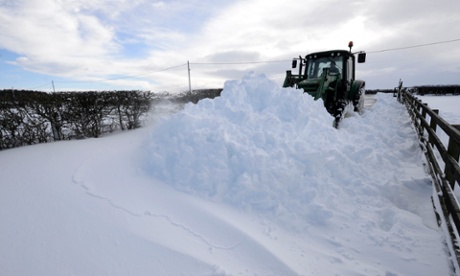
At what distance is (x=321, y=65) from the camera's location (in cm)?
903

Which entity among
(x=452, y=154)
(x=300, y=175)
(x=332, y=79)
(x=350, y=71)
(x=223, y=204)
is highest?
(x=350, y=71)

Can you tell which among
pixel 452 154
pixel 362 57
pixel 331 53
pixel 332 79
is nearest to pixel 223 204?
pixel 452 154

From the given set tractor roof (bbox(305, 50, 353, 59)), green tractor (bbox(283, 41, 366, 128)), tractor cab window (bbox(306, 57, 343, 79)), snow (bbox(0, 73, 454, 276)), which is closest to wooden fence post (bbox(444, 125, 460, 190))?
snow (bbox(0, 73, 454, 276))

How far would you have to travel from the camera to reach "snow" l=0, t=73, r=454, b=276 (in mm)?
2324

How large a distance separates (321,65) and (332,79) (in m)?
1.08

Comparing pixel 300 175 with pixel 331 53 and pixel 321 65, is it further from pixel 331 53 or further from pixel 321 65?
pixel 331 53

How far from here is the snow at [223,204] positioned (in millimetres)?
2324

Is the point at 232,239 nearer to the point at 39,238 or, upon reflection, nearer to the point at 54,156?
the point at 39,238

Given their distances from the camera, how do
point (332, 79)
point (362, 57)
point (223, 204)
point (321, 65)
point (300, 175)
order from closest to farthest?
point (223, 204) < point (300, 175) < point (332, 79) < point (362, 57) < point (321, 65)

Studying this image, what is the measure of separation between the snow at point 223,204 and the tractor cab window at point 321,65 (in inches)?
178

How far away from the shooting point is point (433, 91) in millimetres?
31641

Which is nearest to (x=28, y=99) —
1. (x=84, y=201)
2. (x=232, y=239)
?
(x=84, y=201)

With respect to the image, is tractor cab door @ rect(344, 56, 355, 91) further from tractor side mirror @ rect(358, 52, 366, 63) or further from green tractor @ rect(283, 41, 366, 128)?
tractor side mirror @ rect(358, 52, 366, 63)

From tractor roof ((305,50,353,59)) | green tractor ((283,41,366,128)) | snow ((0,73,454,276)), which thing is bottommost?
snow ((0,73,454,276))
